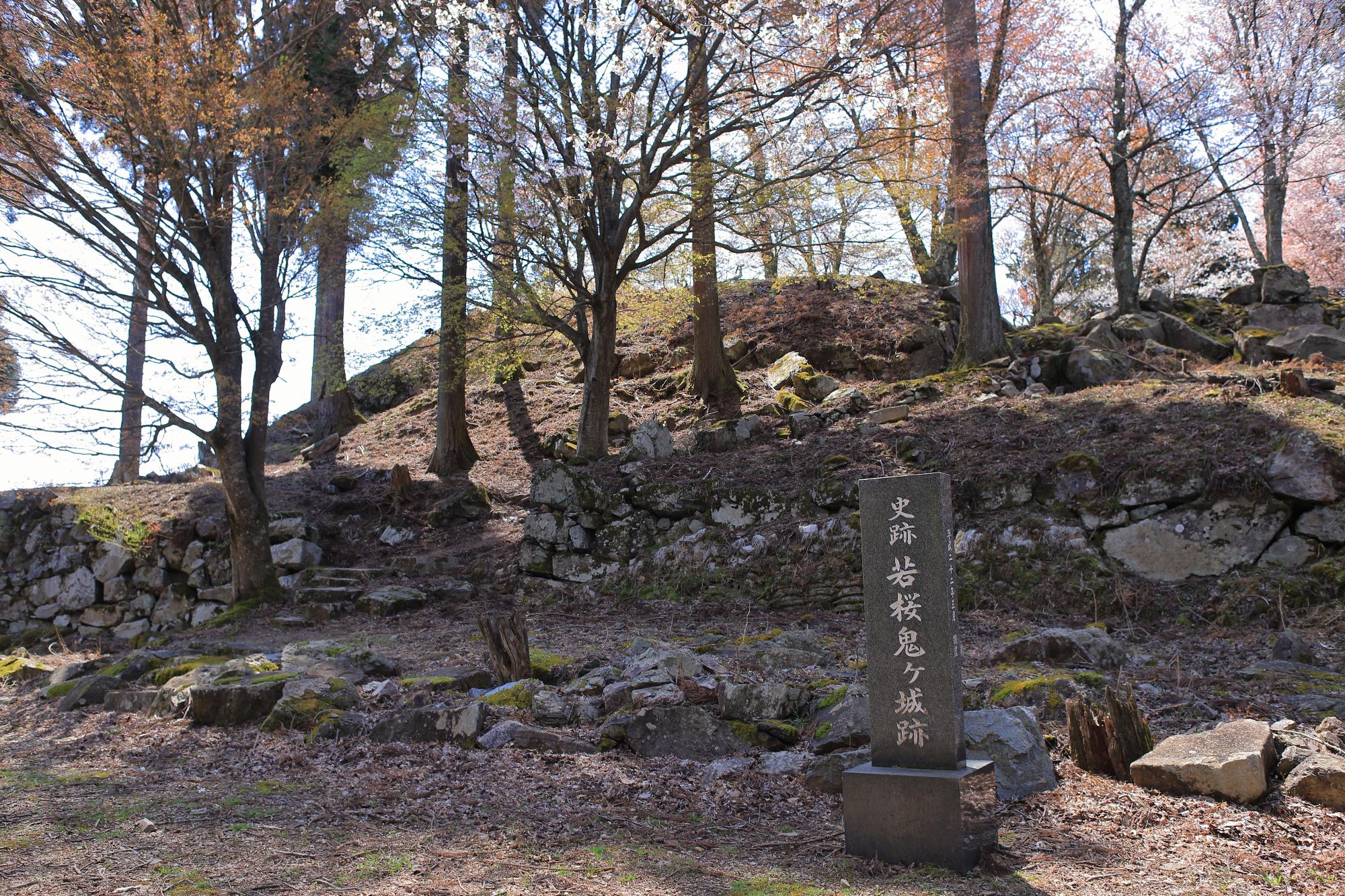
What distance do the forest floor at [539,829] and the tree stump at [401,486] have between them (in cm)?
832

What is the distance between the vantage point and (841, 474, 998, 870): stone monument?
3.41 metres

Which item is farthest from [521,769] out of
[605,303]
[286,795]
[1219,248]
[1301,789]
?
[1219,248]

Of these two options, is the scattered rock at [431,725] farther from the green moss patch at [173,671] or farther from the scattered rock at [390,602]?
the scattered rock at [390,602]

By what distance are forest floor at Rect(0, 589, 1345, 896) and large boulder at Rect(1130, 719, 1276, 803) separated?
0.20 ft

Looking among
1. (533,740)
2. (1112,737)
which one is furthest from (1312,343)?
(533,740)

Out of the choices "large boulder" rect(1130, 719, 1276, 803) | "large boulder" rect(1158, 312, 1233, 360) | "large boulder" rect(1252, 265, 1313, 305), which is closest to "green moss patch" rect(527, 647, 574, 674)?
"large boulder" rect(1130, 719, 1276, 803)

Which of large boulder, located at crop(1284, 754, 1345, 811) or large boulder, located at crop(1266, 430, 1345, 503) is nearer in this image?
large boulder, located at crop(1284, 754, 1345, 811)

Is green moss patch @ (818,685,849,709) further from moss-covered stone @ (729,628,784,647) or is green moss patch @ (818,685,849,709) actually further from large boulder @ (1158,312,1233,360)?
large boulder @ (1158,312,1233,360)

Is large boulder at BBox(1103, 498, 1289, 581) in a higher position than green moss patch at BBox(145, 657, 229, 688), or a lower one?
higher

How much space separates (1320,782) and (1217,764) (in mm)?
363

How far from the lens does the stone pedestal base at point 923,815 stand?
337 cm

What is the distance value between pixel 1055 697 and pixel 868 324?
1141 centimetres

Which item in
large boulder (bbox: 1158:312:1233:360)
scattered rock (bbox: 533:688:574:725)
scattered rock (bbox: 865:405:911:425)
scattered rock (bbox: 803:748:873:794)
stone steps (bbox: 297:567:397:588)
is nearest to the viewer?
scattered rock (bbox: 803:748:873:794)

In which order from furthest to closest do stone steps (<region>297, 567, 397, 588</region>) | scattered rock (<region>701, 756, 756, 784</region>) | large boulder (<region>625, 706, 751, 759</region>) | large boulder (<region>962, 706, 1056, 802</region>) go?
stone steps (<region>297, 567, 397, 588</region>), large boulder (<region>625, 706, 751, 759</region>), scattered rock (<region>701, 756, 756, 784</region>), large boulder (<region>962, 706, 1056, 802</region>)
